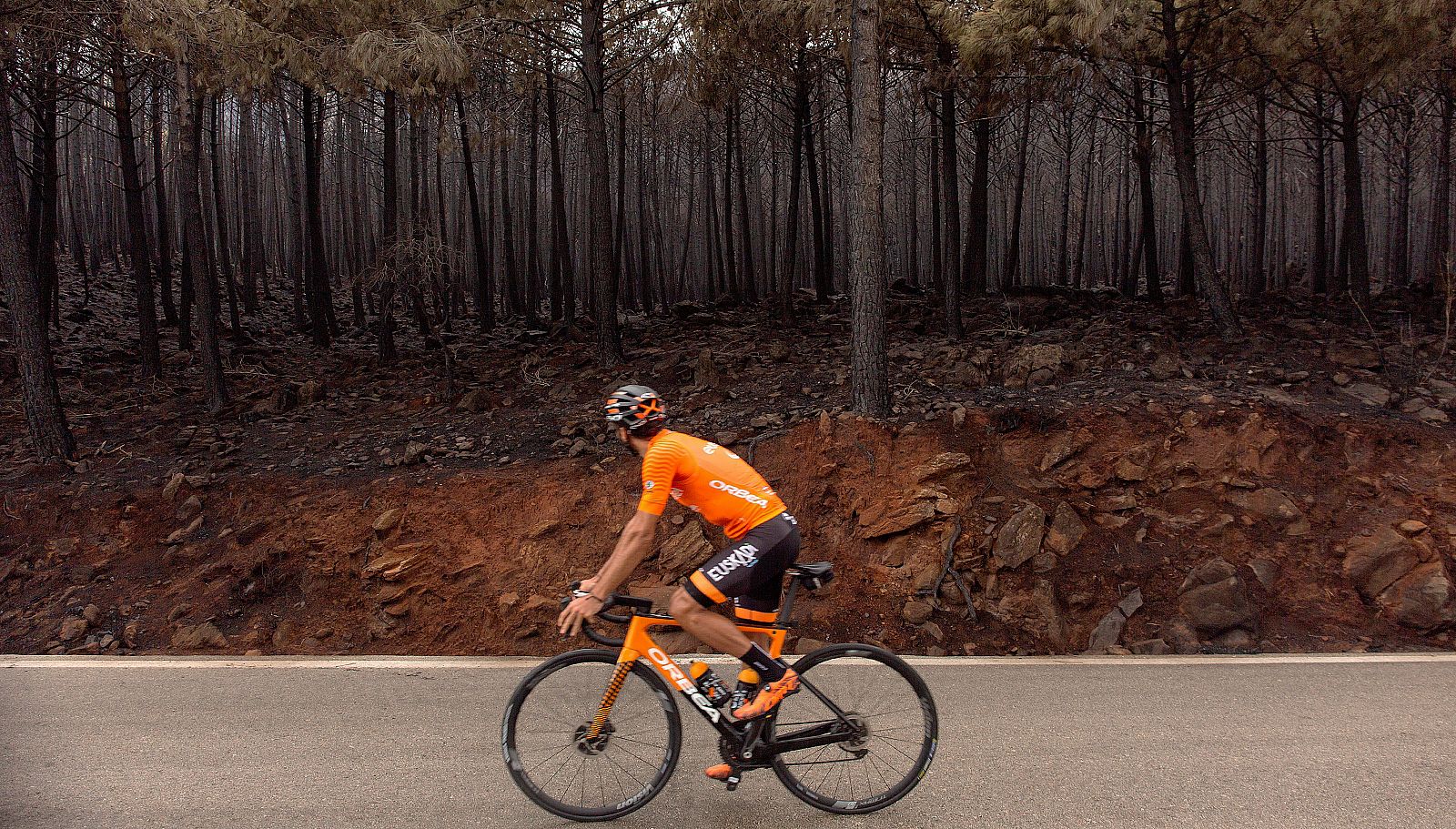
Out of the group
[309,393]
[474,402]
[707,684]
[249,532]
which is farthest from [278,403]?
[707,684]

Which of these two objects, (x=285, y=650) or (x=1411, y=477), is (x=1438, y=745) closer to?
(x=1411, y=477)

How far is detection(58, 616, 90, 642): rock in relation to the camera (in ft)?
26.2

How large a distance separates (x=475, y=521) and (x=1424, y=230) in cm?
3456

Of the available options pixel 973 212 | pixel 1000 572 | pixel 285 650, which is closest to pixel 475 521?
pixel 285 650

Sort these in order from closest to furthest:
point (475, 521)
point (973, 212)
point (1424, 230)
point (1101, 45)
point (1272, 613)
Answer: point (1272, 613), point (475, 521), point (1101, 45), point (973, 212), point (1424, 230)

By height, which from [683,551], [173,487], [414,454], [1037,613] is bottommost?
[1037,613]

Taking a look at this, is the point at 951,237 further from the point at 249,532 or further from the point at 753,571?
the point at 753,571

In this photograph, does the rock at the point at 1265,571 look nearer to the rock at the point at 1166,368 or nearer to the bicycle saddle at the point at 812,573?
the rock at the point at 1166,368

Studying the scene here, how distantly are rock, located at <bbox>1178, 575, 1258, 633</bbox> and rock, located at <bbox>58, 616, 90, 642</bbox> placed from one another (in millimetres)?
10453

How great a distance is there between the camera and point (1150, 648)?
24.3ft

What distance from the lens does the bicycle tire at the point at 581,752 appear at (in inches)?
143

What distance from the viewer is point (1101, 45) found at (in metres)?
11.7

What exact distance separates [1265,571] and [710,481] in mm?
6864

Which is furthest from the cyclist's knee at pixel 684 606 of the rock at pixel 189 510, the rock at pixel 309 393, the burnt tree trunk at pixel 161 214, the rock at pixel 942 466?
the burnt tree trunk at pixel 161 214
